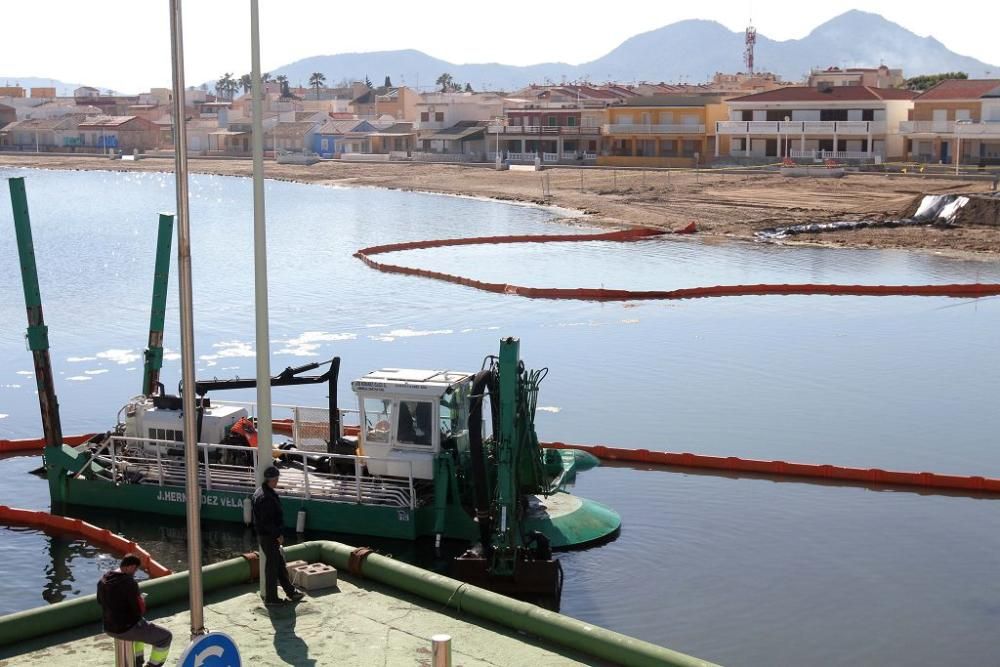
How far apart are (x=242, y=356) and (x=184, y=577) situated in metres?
23.7

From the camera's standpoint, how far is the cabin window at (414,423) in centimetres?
1997

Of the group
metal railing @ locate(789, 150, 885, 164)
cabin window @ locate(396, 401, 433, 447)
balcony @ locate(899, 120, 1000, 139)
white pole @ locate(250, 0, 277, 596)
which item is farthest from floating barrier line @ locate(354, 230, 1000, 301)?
metal railing @ locate(789, 150, 885, 164)

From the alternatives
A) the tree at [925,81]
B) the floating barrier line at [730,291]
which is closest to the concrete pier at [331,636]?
the floating barrier line at [730,291]

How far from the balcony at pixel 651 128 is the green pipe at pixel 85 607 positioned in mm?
97055

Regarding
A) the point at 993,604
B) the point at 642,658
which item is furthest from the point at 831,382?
the point at 642,658

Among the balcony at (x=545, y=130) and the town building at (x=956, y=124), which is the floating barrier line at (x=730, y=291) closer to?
the town building at (x=956, y=124)

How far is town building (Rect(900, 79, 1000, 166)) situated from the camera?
301 feet

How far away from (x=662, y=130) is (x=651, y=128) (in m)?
1.32

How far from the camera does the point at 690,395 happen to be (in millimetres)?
33250

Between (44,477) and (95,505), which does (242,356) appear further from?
(95,505)

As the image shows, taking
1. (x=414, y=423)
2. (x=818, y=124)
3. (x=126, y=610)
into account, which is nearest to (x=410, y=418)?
(x=414, y=423)

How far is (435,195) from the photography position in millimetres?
105750

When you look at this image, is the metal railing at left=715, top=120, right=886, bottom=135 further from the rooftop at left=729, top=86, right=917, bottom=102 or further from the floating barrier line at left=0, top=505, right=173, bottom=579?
the floating barrier line at left=0, top=505, right=173, bottom=579

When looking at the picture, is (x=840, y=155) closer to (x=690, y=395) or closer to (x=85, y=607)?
(x=690, y=395)
